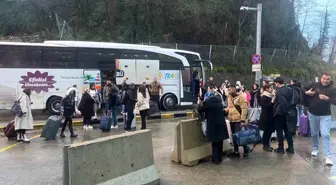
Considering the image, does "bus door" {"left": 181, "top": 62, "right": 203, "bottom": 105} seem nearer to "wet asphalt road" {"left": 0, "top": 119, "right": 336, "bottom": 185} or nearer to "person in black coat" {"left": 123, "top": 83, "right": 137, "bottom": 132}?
"person in black coat" {"left": 123, "top": 83, "right": 137, "bottom": 132}

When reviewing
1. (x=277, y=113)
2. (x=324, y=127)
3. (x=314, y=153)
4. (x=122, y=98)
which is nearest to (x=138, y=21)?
(x=122, y=98)

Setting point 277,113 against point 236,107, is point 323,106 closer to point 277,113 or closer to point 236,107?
point 277,113

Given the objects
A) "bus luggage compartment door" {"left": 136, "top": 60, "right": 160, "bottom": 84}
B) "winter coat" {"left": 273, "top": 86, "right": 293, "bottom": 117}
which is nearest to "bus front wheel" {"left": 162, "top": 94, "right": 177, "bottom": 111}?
"bus luggage compartment door" {"left": 136, "top": 60, "right": 160, "bottom": 84}

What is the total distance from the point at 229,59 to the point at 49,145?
880 inches

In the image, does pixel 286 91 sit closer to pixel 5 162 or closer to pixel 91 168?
pixel 91 168

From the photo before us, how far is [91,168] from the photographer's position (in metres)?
5.18

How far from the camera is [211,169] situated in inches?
286

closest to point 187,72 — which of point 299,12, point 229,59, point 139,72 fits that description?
point 139,72

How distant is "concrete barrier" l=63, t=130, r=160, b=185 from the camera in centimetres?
498

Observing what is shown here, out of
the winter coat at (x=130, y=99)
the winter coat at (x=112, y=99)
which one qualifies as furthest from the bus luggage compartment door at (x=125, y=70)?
the winter coat at (x=130, y=99)

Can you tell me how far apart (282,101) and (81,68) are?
12.1 metres

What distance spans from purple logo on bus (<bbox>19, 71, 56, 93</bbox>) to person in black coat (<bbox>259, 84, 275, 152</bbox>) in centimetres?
1151

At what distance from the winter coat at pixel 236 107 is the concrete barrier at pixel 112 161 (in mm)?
2879

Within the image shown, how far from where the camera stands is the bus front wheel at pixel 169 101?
20.0m
